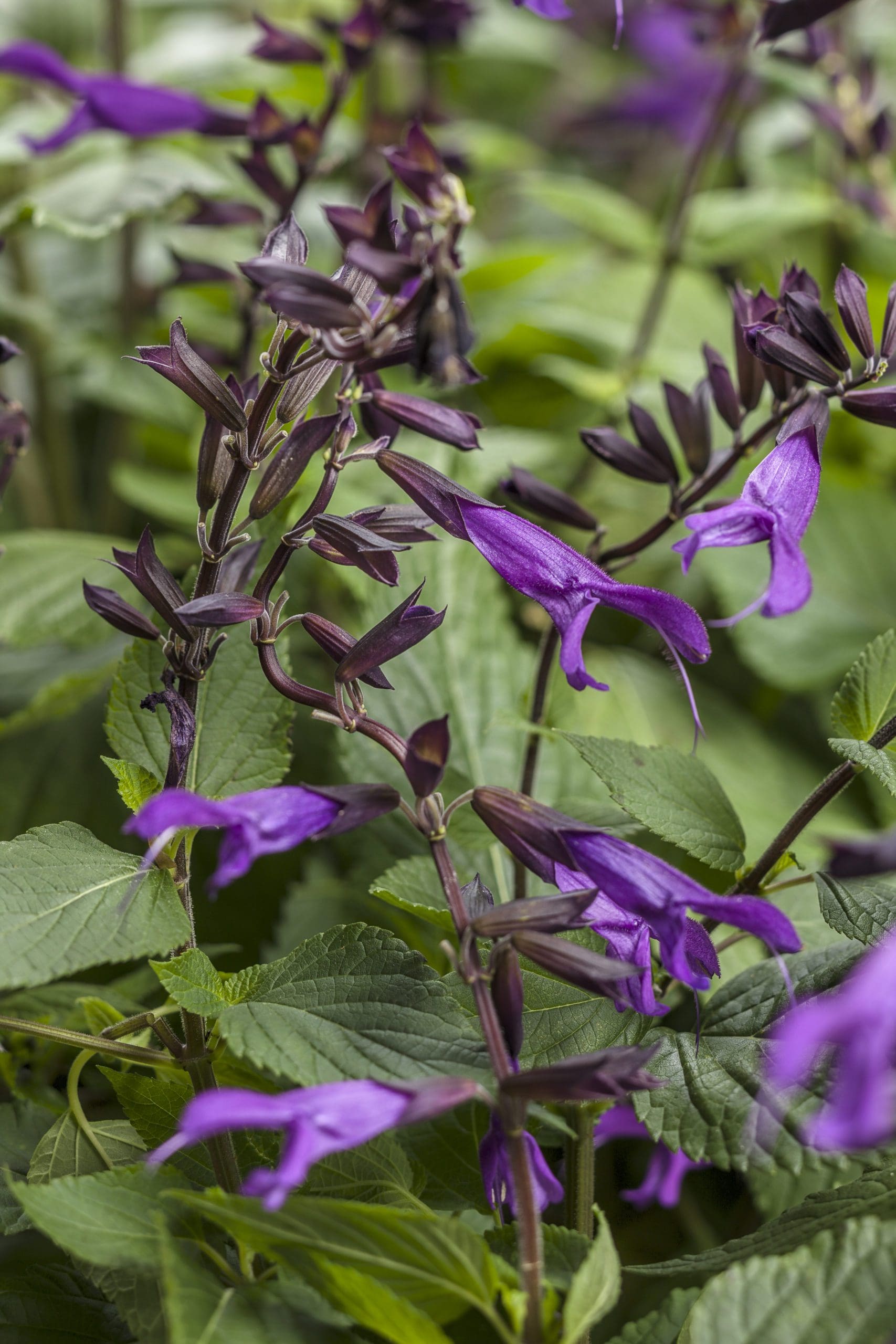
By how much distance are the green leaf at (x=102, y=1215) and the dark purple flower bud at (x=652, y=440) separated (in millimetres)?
410

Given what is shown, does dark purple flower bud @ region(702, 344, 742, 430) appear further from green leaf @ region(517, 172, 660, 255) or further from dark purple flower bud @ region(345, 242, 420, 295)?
green leaf @ region(517, 172, 660, 255)

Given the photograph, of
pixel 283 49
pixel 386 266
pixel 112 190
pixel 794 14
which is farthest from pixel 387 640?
pixel 112 190

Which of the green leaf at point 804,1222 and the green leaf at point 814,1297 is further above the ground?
the green leaf at point 814,1297

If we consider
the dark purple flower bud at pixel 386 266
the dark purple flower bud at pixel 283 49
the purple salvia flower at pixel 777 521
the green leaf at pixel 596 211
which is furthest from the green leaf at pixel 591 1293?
the green leaf at pixel 596 211

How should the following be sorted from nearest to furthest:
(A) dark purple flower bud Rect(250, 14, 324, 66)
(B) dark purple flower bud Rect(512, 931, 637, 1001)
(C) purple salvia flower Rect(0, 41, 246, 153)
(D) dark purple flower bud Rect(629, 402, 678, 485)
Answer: (B) dark purple flower bud Rect(512, 931, 637, 1001) < (D) dark purple flower bud Rect(629, 402, 678, 485) < (C) purple salvia flower Rect(0, 41, 246, 153) < (A) dark purple flower bud Rect(250, 14, 324, 66)

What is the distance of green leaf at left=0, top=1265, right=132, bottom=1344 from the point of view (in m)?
0.44

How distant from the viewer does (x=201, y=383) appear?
43 centimetres

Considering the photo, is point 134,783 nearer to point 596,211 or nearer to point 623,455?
point 623,455

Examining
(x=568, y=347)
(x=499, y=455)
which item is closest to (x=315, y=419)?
(x=499, y=455)

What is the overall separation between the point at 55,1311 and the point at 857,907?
0.36 meters

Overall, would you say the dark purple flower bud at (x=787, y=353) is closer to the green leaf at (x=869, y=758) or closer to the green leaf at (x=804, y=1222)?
the green leaf at (x=869, y=758)

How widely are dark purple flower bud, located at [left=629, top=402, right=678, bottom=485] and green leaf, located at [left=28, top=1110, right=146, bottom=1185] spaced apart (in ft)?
1.33

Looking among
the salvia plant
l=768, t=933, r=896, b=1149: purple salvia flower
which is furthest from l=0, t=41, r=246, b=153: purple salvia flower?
l=768, t=933, r=896, b=1149: purple salvia flower

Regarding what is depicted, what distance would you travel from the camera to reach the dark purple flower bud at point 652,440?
591mm
